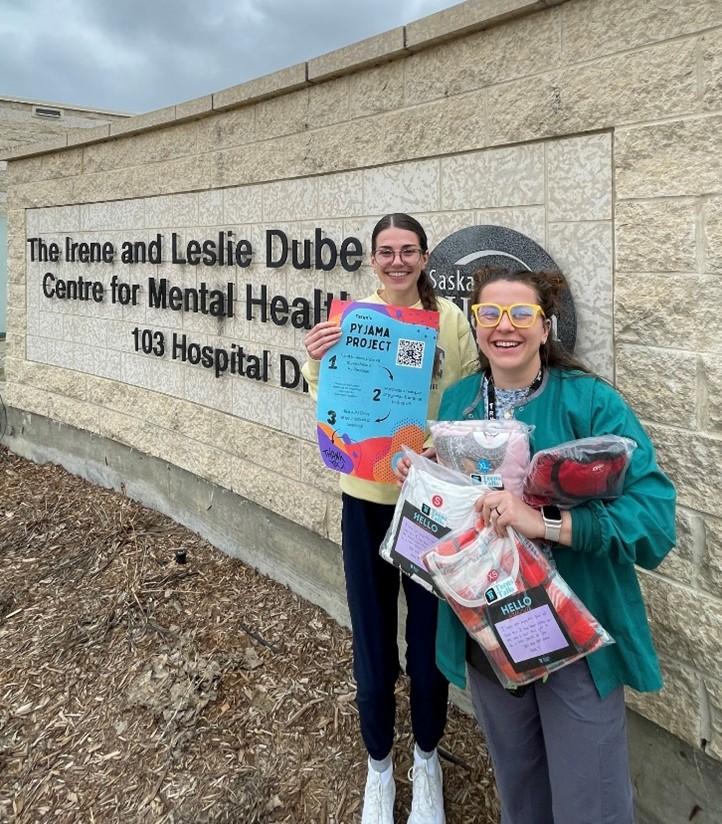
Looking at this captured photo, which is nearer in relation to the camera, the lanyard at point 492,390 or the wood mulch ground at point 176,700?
Result: the lanyard at point 492,390

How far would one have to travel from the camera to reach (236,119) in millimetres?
4164

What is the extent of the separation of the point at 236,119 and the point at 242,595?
2.97 meters

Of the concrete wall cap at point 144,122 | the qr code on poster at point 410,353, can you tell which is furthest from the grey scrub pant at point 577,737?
the concrete wall cap at point 144,122

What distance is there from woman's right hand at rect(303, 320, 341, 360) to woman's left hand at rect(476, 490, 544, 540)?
87 centimetres

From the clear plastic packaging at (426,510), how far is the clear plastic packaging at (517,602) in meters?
0.05

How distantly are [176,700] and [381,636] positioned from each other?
4.54ft

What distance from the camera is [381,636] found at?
96.1 inches

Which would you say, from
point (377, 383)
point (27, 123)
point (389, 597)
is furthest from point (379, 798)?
point (27, 123)

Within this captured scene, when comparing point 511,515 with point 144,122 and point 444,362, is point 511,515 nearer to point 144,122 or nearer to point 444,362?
point 444,362

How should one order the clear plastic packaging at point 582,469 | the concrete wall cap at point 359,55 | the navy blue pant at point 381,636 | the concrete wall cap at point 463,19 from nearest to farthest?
the clear plastic packaging at point 582,469
the navy blue pant at point 381,636
the concrete wall cap at point 463,19
the concrete wall cap at point 359,55

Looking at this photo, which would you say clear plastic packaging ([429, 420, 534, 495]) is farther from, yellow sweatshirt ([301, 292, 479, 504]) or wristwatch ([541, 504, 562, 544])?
yellow sweatshirt ([301, 292, 479, 504])

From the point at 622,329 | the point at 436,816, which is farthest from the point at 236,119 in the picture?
the point at 436,816

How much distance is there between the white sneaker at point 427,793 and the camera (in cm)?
244

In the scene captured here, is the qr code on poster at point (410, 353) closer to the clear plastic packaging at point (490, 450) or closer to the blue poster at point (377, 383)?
the blue poster at point (377, 383)
